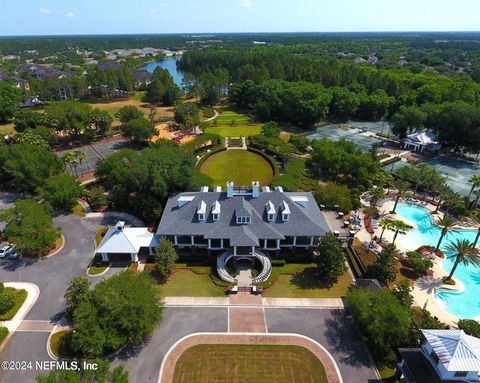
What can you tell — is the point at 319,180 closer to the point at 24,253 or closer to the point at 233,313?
the point at 233,313

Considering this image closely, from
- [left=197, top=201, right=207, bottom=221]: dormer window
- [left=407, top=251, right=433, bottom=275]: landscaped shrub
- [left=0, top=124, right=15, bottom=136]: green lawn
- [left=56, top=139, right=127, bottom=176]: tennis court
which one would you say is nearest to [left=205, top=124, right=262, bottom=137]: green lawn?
[left=56, top=139, right=127, bottom=176]: tennis court

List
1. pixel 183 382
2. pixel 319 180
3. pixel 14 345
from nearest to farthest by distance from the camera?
pixel 183 382
pixel 14 345
pixel 319 180

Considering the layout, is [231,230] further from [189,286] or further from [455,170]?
[455,170]

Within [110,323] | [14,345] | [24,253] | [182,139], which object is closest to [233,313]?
[110,323]

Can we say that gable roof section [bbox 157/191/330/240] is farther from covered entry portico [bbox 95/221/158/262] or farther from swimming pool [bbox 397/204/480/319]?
swimming pool [bbox 397/204/480/319]

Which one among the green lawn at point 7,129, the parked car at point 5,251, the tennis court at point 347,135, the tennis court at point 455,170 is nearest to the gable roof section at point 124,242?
the parked car at point 5,251

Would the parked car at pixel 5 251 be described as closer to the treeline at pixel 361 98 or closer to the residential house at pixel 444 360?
the residential house at pixel 444 360
